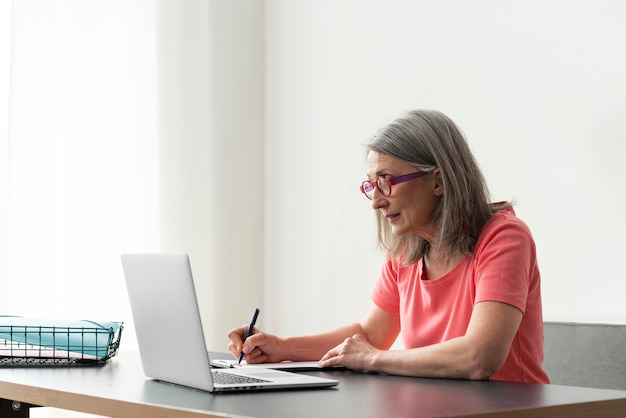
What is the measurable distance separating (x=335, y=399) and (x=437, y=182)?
90 centimetres

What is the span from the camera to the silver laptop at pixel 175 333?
4.62ft

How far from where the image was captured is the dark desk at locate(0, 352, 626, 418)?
121 centimetres

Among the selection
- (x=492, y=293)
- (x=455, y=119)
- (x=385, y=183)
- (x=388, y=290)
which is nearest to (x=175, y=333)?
(x=492, y=293)

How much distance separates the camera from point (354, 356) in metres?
1.81

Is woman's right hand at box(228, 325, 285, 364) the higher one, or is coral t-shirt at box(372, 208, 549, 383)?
coral t-shirt at box(372, 208, 549, 383)

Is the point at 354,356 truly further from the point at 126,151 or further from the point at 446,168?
the point at 126,151

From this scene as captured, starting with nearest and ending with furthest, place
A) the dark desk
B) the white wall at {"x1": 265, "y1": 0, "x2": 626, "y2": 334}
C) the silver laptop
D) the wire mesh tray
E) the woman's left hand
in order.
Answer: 1. the dark desk
2. the silver laptop
3. the woman's left hand
4. the wire mesh tray
5. the white wall at {"x1": 265, "y1": 0, "x2": 626, "y2": 334}

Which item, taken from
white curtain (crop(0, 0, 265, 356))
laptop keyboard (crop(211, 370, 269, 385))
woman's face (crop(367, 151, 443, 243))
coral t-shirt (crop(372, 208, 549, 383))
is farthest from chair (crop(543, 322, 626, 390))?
white curtain (crop(0, 0, 265, 356))

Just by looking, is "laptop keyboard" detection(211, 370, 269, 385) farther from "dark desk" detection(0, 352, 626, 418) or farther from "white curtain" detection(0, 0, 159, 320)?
"white curtain" detection(0, 0, 159, 320)

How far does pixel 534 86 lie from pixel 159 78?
1.57 meters

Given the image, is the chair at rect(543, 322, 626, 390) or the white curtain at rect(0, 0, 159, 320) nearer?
the chair at rect(543, 322, 626, 390)

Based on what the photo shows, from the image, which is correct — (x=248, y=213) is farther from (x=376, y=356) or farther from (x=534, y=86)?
(x=376, y=356)

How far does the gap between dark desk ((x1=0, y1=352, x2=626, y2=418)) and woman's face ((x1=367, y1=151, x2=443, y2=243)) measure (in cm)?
51

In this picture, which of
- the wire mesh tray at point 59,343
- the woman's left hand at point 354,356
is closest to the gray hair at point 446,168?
the woman's left hand at point 354,356
